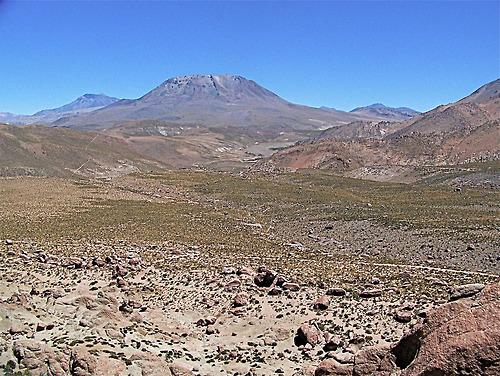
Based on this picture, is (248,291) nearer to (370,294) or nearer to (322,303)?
(322,303)

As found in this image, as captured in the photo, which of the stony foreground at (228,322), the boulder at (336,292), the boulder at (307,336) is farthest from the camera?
the boulder at (336,292)

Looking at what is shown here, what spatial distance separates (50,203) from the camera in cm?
6250

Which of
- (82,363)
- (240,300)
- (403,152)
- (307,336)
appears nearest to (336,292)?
(240,300)

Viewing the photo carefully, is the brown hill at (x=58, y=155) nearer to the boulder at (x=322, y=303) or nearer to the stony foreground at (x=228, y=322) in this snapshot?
the stony foreground at (x=228, y=322)

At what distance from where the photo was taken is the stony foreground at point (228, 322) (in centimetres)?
1055

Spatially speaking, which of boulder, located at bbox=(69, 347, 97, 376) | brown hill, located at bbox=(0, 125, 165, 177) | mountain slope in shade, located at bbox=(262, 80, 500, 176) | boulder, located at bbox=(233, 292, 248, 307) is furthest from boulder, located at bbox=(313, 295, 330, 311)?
brown hill, located at bbox=(0, 125, 165, 177)

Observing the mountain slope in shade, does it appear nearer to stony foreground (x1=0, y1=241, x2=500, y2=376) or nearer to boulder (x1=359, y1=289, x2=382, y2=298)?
stony foreground (x1=0, y1=241, x2=500, y2=376)

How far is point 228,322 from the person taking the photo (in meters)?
21.7

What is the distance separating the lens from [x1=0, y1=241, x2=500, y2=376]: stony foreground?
10.5 m

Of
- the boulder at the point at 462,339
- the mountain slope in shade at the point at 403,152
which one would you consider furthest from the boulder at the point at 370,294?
the mountain slope in shade at the point at 403,152

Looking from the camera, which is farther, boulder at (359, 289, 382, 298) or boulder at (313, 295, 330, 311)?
boulder at (359, 289, 382, 298)

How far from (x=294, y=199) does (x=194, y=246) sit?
3523 centimetres

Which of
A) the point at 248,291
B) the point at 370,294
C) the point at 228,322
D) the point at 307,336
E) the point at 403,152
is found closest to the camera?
the point at 307,336

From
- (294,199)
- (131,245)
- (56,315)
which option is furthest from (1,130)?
(56,315)
